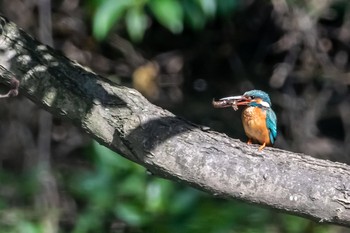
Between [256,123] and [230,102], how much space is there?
124mm

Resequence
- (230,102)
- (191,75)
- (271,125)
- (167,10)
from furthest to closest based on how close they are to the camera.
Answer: (191,75)
(167,10)
(271,125)
(230,102)

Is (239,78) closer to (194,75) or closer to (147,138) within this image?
(194,75)

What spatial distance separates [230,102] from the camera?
2094 millimetres

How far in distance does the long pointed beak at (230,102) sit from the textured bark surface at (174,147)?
30cm

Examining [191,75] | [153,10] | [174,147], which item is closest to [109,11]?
[153,10]

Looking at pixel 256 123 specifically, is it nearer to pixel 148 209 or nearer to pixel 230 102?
pixel 230 102

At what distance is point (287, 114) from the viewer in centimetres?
380

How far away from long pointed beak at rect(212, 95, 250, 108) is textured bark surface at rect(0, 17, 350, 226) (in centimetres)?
30

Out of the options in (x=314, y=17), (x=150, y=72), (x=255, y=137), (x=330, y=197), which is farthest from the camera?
(x=150, y=72)

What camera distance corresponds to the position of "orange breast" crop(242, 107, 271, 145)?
2174mm

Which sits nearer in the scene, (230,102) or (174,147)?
(174,147)

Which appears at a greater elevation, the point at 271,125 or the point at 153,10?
the point at 153,10

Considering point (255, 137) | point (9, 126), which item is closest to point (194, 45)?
point (9, 126)

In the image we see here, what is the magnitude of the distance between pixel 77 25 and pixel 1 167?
0.69 m
